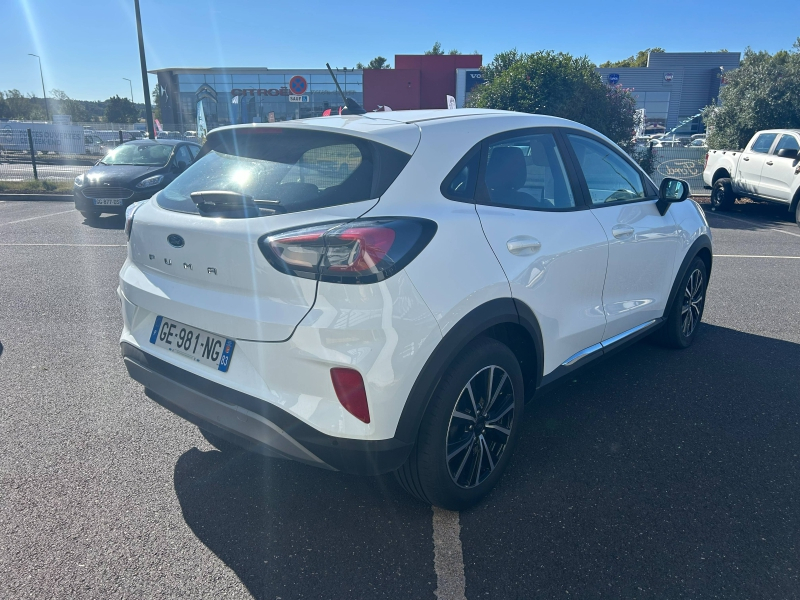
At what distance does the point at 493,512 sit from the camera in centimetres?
286

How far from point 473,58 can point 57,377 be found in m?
35.4

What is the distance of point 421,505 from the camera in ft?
9.54

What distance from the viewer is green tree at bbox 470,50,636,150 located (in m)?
13.2

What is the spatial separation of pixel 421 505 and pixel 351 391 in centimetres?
91

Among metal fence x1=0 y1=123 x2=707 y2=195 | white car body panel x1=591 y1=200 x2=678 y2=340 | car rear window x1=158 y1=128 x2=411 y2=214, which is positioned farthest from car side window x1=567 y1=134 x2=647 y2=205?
metal fence x1=0 y1=123 x2=707 y2=195

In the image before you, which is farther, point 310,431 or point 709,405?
point 709,405

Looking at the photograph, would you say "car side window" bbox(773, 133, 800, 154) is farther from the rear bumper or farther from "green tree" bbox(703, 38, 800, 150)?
the rear bumper

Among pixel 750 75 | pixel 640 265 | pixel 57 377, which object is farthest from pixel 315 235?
pixel 750 75

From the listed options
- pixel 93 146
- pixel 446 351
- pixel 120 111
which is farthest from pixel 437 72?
pixel 120 111

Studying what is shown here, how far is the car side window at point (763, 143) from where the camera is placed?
12.2 meters

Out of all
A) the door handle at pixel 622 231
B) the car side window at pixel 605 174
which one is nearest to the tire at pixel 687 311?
the car side window at pixel 605 174

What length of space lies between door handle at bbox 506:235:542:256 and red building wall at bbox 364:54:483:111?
33.7 meters

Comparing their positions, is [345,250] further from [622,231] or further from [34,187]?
[34,187]

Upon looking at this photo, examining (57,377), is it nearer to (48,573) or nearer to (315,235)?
(48,573)
